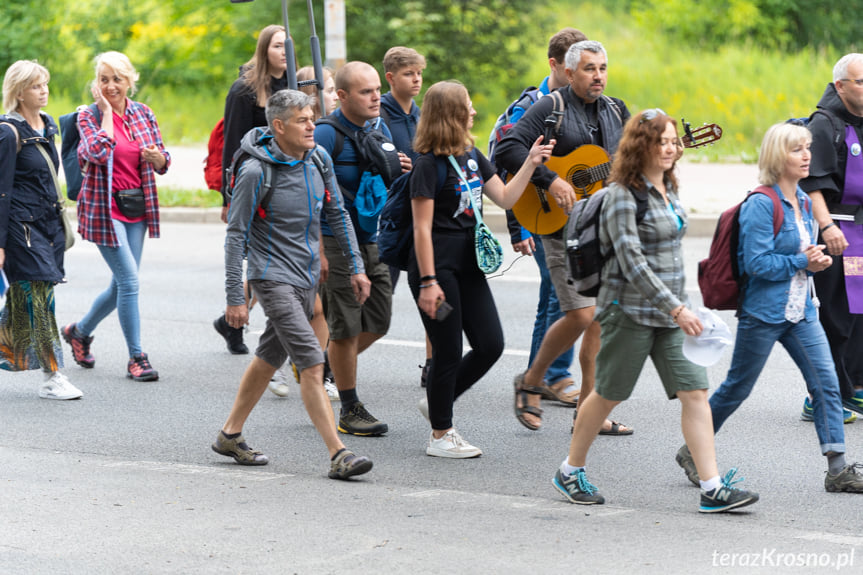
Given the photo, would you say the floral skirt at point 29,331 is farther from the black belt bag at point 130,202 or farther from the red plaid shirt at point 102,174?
the black belt bag at point 130,202

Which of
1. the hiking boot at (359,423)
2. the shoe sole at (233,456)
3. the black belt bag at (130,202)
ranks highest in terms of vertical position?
the black belt bag at (130,202)

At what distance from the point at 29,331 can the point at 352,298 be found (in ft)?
7.13

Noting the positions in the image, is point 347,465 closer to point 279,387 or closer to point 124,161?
point 279,387

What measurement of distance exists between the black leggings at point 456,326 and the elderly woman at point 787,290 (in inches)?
43.9

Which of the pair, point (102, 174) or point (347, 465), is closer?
point (347, 465)

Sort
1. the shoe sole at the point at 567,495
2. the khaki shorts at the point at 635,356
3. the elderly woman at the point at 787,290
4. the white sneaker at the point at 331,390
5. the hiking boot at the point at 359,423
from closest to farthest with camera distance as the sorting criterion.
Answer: the khaki shorts at the point at 635,356 < the shoe sole at the point at 567,495 < the elderly woman at the point at 787,290 < the hiking boot at the point at 359,423 < the white sneaker at the point at 331,390

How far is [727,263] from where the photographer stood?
17.6ft

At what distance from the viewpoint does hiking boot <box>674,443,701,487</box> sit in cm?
539

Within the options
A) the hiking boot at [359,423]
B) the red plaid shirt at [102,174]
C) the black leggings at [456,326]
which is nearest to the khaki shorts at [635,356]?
the black leggings at [456,326]

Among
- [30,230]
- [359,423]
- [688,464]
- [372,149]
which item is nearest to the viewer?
[688,464]

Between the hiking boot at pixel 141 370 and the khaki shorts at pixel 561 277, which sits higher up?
the khaki shorts at pixel 561 277

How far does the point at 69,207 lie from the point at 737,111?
1160cm

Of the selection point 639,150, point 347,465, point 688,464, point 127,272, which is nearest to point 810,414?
point 688,464

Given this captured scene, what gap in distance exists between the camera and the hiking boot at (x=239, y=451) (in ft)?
19.3
